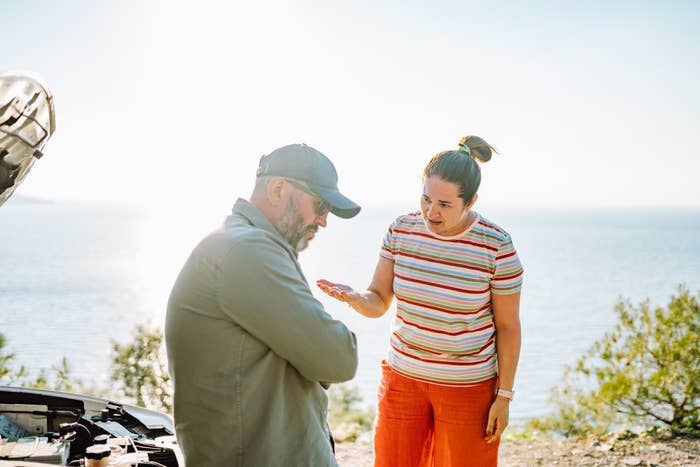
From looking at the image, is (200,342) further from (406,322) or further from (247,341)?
(406,322)

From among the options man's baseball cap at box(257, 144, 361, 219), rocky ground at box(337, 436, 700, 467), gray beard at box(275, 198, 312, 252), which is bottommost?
rocky ground at box(337, 436, 700, 467)

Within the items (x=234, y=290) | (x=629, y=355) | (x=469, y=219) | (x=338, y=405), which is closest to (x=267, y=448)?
(x=234, y=290)

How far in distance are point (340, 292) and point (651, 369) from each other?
5130 millimetres

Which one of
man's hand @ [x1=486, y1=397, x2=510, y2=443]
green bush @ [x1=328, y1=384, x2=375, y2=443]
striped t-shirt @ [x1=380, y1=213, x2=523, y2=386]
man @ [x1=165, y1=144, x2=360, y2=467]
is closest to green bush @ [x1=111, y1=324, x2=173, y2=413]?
green bush @ [x1=328, y1=384, x2=375, y2=443]

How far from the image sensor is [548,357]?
2384 centimetres

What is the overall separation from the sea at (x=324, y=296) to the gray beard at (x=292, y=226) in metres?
0.22

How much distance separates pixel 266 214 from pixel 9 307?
1584 inches

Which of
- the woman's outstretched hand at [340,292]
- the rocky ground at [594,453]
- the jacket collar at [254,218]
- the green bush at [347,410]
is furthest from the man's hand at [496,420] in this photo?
the green bush at [347,410]

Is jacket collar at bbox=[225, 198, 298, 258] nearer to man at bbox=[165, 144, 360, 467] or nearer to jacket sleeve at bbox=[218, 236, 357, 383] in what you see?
man at bbox=[165, 144, 360, 467]

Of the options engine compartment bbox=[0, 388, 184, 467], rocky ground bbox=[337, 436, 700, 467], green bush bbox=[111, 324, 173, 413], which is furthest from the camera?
green bush bbox=[111, 324, 173, 413]

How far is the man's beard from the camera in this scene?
6.93 feet

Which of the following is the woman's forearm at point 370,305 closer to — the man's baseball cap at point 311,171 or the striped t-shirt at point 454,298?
the striped t-shirt at point 454,298

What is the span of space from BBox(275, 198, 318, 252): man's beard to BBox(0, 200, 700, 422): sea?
0.22 meters

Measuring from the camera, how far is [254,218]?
6.76 ft
